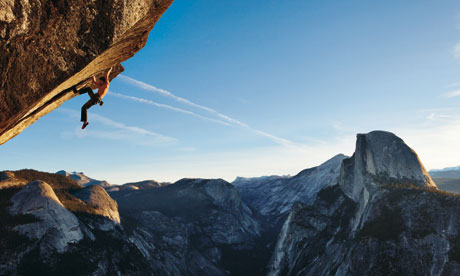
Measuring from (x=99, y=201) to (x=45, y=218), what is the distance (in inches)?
1077

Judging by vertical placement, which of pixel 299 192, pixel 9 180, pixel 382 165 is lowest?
pixel 299 192

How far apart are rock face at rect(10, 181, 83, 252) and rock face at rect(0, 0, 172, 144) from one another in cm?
6200

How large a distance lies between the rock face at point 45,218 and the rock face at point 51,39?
203 feet

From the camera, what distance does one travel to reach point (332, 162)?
16650cm

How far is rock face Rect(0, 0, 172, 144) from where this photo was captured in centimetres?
507

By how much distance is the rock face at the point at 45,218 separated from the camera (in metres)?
52.1

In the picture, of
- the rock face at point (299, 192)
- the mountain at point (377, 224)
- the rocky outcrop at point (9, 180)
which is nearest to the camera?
the mountain at point (377, 224)

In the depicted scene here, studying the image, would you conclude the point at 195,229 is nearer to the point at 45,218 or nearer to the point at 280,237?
the point at 280,237

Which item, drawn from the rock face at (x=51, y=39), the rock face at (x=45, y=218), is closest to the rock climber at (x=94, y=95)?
the rock face at (x=51, y=39)

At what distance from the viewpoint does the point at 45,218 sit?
5519cm

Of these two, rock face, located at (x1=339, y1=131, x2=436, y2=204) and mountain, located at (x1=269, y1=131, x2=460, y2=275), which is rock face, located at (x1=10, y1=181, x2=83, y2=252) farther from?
rock face, located at (x1=339, y1=131, x2=436, y2=204)

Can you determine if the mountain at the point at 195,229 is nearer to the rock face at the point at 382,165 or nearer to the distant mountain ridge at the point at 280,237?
the distant mountain ridge at the point at 280,237

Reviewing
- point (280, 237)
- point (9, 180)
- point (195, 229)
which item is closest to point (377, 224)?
point (280, 237)

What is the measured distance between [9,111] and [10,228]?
213 feet
